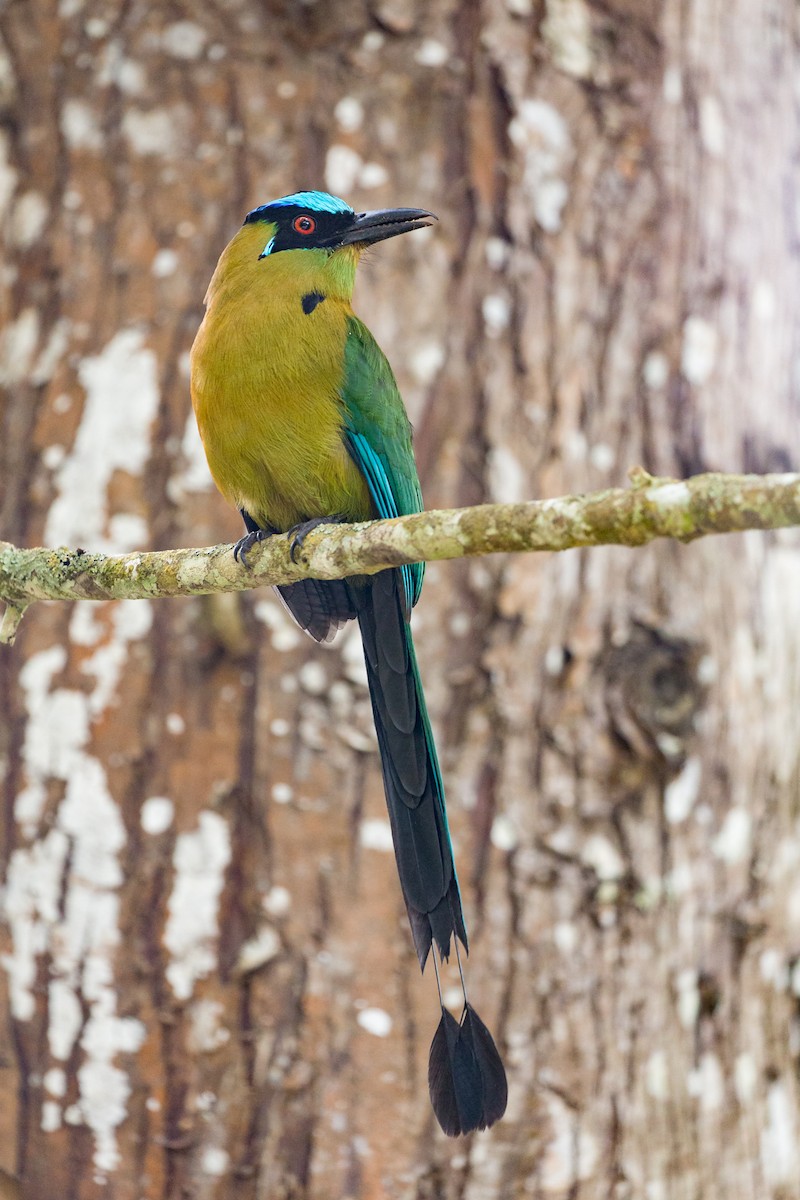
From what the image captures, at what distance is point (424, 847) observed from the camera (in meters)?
1.61

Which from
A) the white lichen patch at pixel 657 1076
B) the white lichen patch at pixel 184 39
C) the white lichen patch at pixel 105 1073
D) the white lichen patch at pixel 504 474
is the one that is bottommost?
the white lichen patch at pixel 657 1076

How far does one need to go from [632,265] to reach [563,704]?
112cm

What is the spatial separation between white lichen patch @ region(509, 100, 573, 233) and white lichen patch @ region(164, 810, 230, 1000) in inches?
65.9

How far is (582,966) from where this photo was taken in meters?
2.72

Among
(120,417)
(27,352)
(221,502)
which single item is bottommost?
(221,502)

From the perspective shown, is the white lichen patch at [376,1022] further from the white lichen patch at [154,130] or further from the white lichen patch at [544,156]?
the white lichen patch at [154,130]

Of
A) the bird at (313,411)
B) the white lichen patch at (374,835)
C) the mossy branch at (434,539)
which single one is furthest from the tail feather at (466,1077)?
the white lichen patch at (374,835)

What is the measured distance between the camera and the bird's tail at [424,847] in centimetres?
143

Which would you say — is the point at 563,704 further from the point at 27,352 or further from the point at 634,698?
the point at 27,352

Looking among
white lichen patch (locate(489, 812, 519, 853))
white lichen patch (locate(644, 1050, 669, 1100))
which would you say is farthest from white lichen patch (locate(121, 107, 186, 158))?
white lichen patch (locate(644, 1050, 669, 1100))

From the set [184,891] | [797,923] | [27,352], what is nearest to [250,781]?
[184,891]

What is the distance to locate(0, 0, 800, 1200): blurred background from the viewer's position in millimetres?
2658

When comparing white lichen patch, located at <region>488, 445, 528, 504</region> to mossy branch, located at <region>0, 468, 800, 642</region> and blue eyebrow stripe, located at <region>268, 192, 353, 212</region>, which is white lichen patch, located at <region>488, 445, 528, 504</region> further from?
mossy branch, located at <region>0, 468, 800, 642</region>

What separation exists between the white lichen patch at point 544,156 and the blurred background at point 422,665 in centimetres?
1
